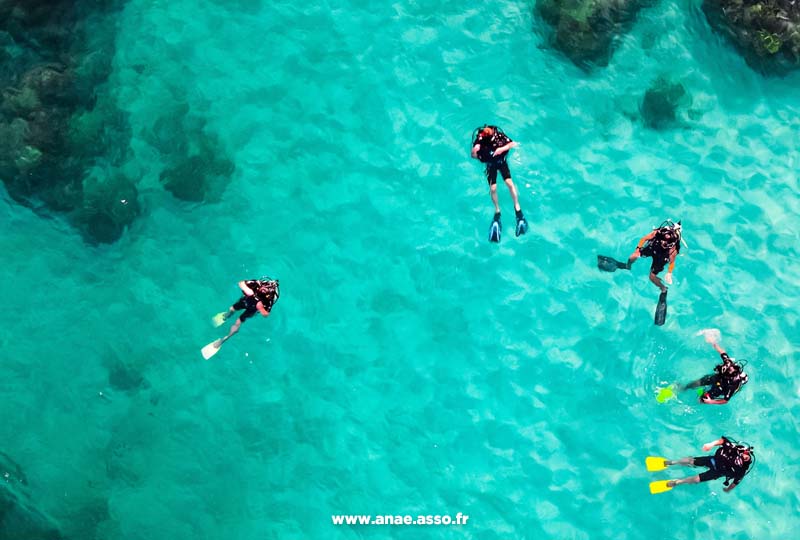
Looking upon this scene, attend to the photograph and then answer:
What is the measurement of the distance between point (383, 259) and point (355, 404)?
3208 mm

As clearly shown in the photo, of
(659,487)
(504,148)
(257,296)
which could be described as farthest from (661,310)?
(257,296)

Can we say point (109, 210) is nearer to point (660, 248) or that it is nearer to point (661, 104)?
point (660, 248)

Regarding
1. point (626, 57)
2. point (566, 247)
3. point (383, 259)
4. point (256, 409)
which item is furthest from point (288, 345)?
point (626, 57)

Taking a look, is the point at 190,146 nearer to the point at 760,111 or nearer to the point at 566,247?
the point at 566,247

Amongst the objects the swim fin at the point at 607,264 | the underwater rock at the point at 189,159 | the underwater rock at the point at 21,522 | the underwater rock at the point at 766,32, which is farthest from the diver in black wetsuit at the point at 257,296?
the underwater rock at the point at 766,32

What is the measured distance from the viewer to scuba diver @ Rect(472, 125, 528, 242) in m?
13.5

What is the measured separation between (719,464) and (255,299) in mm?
9697

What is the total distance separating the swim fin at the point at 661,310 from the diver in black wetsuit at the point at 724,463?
2.65 meters

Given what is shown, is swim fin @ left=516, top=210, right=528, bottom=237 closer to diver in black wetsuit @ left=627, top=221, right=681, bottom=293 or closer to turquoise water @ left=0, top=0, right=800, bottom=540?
turquoise water @ left=0, top=0, right=800, bottom=540

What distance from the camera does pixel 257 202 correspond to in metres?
15.3

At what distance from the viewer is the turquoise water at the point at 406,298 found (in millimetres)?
14414

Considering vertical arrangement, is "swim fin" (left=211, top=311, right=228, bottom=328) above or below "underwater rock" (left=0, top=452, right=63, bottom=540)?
above

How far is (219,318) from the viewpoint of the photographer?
14586 mm

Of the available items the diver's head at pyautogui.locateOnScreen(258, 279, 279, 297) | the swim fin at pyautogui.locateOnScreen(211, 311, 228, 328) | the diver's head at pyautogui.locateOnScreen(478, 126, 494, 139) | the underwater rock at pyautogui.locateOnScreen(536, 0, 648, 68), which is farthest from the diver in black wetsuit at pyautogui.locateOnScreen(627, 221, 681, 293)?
the swim fin at pyautogui.locateOnScreen(211, 311, 228, 328)
